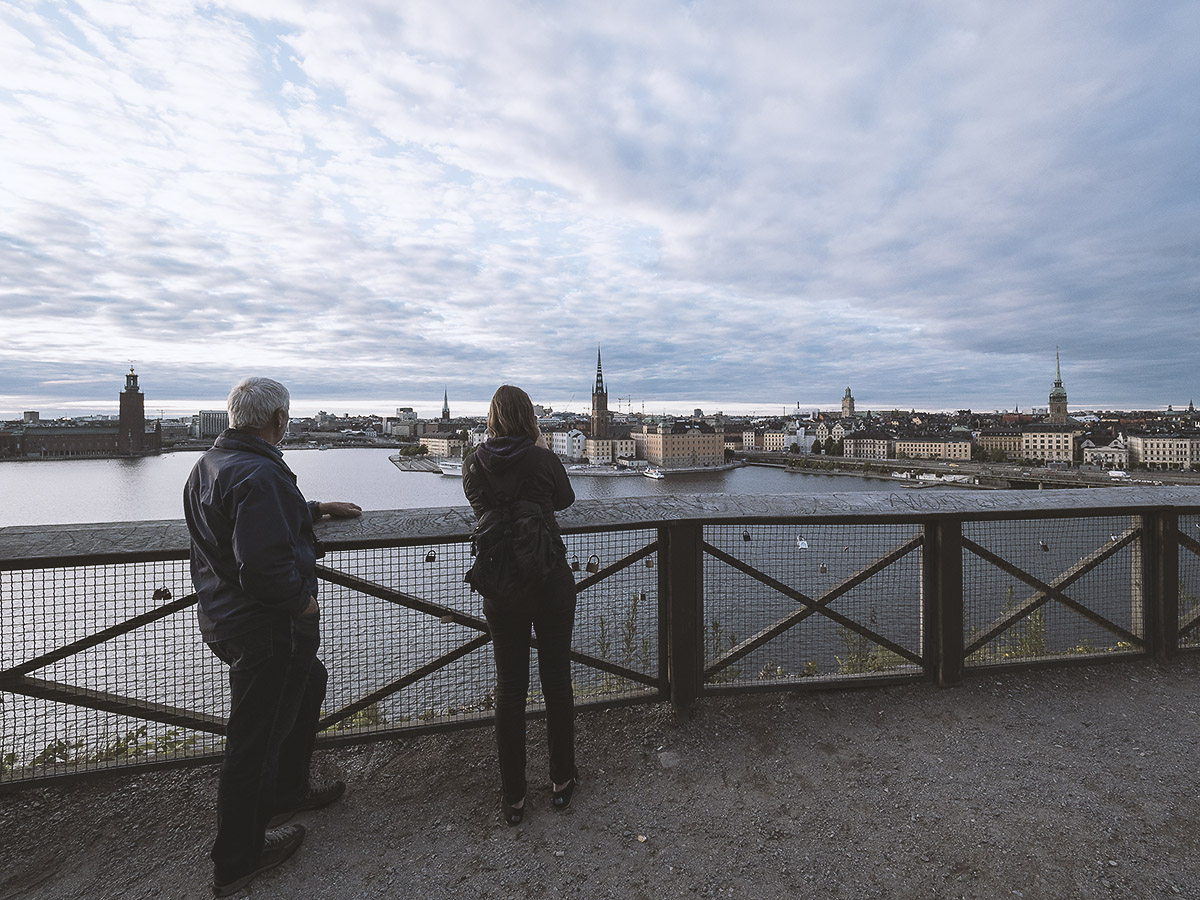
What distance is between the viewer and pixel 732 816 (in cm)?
251

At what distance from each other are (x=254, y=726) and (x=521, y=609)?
1045 millimetres

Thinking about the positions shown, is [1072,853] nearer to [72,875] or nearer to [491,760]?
[491,760]

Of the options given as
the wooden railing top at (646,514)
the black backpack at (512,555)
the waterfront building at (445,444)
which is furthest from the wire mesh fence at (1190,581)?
the waterfront building at (445,444)

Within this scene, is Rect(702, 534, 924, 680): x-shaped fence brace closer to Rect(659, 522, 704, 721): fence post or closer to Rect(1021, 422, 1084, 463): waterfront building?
Rect(659, 522, 704, 721): fence post

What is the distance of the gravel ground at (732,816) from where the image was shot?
2.17 m

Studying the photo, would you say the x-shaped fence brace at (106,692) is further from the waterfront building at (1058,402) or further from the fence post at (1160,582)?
the waterfront building at (1058,402)

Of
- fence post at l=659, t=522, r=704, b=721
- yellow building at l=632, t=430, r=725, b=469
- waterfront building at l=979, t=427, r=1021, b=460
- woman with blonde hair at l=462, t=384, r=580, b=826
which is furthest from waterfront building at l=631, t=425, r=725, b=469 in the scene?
woman with blonde hair at l=462, t=384, r=580, b=826

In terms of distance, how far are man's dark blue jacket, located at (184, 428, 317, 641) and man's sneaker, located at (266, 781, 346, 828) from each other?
0.98 metres

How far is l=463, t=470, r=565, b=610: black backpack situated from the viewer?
2.38 m

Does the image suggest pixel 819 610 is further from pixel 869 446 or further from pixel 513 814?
pixel 869 446

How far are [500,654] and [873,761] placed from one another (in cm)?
192

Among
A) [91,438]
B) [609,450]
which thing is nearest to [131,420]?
[91,438]

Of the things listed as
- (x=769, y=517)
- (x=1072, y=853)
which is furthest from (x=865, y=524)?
(x=1072, y=853)

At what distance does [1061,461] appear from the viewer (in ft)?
316
